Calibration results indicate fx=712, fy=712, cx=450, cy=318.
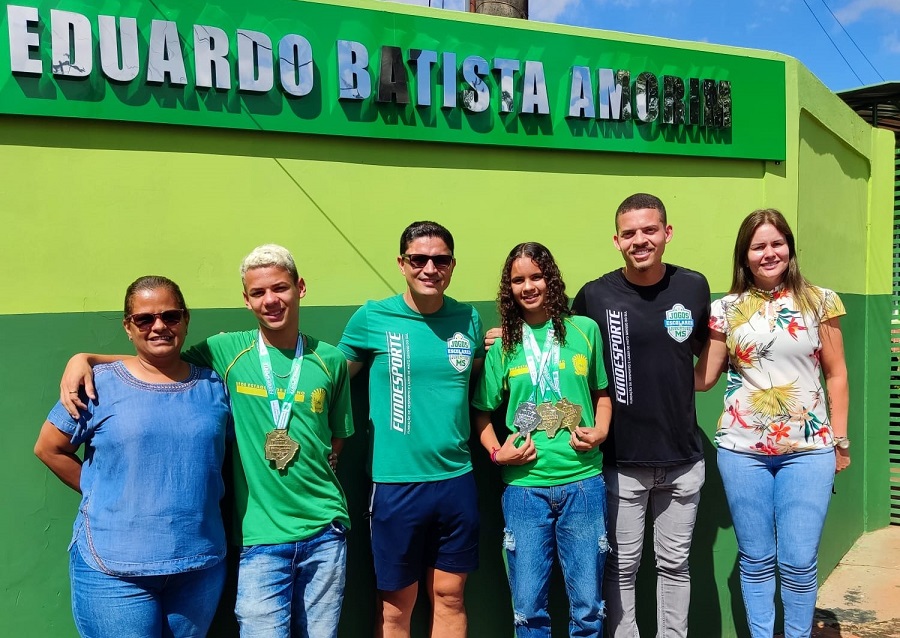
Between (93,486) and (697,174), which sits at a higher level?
(697,174)

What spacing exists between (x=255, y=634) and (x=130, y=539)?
1.98 feet

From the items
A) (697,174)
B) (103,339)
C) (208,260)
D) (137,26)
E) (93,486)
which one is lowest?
(93,486)

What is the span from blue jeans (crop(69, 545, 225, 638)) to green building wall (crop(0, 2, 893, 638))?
2.12ft

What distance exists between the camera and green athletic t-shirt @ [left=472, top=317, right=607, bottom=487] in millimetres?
3055

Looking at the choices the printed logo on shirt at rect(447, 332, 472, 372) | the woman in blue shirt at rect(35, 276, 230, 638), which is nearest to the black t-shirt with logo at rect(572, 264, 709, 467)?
the printed logo on shirt at rect(447, 332, 472, 372)

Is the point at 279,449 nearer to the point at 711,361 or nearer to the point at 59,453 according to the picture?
the point at 59,453

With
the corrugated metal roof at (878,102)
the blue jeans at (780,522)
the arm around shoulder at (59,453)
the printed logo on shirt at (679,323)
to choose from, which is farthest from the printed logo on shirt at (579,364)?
the corrugated metal roof at (878,102)

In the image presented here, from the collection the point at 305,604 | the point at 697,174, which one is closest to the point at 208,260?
the point at 305,604

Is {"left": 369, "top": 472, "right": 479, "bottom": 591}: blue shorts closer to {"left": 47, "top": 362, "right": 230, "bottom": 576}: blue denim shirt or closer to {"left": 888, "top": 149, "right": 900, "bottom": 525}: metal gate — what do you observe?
{"left": 47, "top": 362, "right": 230, "bottom": 576}: blue denim shirt

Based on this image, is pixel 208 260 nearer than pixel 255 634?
No

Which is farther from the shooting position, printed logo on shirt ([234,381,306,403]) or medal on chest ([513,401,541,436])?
medal on chest ([513,401,541,436])

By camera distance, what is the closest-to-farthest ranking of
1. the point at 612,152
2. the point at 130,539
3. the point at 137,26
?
the point at 130,539 < the point at 137,26 < the point at 612,152

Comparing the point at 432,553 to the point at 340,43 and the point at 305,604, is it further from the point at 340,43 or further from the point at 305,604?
the point at 340,43

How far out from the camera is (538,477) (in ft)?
10.0
